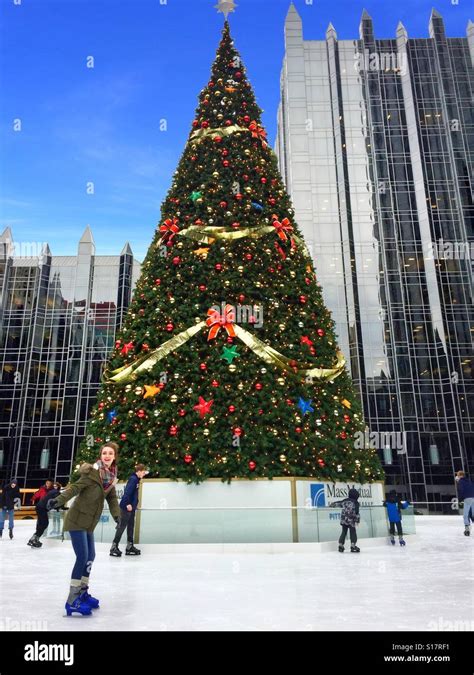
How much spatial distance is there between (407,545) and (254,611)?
27.3 ft

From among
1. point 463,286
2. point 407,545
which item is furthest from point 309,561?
point 463,286

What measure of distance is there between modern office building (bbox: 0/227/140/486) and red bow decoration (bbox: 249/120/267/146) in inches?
1172

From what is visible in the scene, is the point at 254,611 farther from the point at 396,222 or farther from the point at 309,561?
the point at 396,222

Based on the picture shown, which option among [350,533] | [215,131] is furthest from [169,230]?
[350,533]

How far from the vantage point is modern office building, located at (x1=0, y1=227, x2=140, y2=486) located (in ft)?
124

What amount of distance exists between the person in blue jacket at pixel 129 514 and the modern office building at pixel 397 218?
1174 inches

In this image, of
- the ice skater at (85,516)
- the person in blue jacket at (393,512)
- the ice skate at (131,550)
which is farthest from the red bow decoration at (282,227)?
the ice skater at (85,516)

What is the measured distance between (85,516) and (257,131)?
39.4 ft

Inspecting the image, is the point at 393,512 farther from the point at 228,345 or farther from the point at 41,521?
the point at 41,521

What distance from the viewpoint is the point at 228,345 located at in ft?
36.6

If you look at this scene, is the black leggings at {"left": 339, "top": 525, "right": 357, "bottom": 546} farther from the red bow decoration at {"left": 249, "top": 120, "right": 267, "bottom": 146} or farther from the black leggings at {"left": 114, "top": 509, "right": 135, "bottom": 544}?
the red bow decoration at {"left": 249, "top": 120, "right": 267, "bottom": 146}

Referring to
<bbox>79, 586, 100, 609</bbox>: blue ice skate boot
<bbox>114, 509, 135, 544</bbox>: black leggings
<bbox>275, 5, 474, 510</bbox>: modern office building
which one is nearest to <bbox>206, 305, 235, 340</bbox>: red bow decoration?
<bbox>114, 509, 135, 544</bbox>: black leggings

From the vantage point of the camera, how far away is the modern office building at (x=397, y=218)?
37.9 metres

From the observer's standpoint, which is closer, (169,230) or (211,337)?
(211,337)
